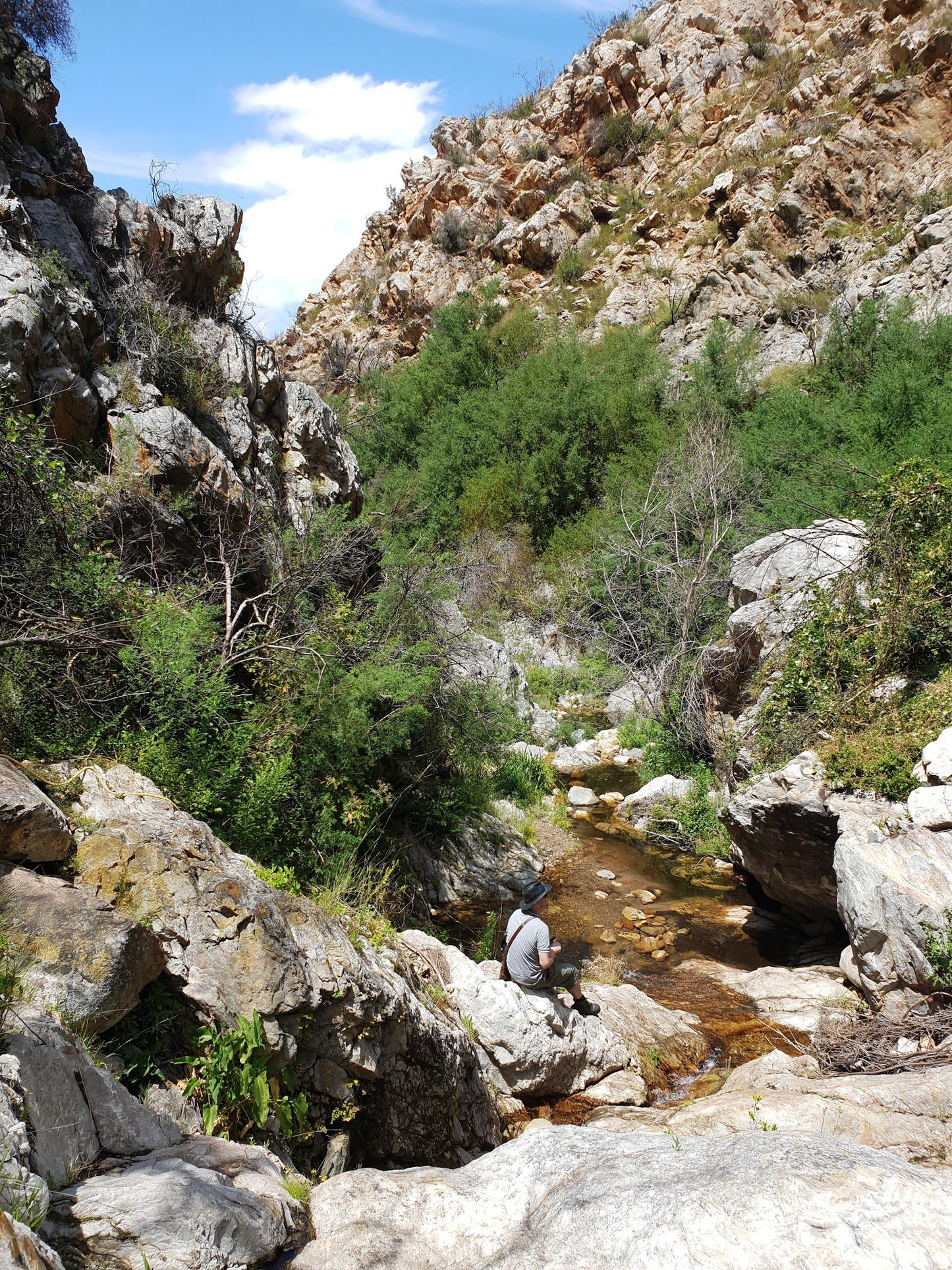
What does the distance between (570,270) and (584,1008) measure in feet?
103

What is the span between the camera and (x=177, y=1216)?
219 cm

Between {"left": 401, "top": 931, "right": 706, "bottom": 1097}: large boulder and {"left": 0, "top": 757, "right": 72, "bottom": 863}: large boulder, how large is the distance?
282 cm

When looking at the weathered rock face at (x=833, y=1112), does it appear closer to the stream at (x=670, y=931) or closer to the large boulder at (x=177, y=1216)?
the stream at (x=670, y=931)

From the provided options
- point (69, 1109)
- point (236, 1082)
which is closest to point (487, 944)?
point (236, 1082)

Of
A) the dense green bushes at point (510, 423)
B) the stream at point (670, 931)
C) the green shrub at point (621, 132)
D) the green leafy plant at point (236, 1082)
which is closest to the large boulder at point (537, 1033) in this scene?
the stream at point (670, 931)

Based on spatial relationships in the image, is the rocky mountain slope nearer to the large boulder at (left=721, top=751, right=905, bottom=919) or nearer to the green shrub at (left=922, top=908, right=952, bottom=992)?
the large boulder at (left=721, top=751, right=905, bottom=919)

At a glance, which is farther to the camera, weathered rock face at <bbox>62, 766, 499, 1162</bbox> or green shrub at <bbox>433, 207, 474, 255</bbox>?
green shrub at <bbox>433, 207, 474, 255</bbox>

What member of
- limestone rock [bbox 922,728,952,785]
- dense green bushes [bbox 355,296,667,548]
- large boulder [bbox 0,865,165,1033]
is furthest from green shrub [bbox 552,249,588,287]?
large boulder [bbox 0,865,165,1033]

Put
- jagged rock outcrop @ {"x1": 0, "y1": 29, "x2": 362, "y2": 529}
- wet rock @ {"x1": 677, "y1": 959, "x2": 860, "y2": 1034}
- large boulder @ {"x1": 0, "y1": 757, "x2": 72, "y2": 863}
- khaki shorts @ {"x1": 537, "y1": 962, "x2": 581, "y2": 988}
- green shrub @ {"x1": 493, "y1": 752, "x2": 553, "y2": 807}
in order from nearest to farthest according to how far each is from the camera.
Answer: large boulder @ {"x1": 0, "y1": 757, "x2": 72, "y2": 863} → khaki shorts @ {"x1": 537, "y1": 962, "x2": 581, "y2": 988} → wet rock @ {"x1": 677, "y1": 959, "x2": 860, "y2": 1034} → jagged rock outcrop @ {"x1": 0, "y1": 29, "x2": 362, "y2": 529} → green shrub @ {"x1": 493, "y1": 752, "x2": 553, "y2": 807}

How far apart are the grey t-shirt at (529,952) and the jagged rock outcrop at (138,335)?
5465mm

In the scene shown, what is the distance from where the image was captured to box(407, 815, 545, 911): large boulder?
8.65 metres

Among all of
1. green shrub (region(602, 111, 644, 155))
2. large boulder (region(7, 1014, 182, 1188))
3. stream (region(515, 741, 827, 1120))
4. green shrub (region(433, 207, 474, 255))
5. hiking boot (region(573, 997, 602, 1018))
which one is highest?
green shrub (region(602, 111, 644, 155))

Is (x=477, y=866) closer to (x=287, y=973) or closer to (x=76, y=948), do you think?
(x=287, y=973)

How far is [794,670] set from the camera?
8648mm
